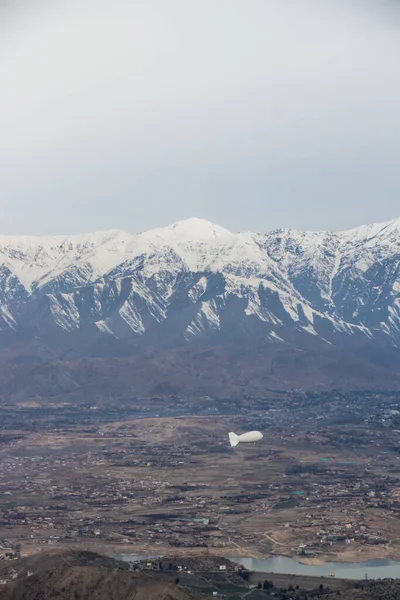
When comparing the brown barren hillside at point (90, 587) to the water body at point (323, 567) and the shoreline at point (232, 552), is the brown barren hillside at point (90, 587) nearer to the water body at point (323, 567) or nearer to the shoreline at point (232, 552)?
the water body at point (323, 567)

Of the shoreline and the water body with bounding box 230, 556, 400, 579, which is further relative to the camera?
the shoreline

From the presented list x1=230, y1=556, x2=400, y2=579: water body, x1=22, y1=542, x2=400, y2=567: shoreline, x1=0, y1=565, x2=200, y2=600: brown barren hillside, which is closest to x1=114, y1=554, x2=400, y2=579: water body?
x1=230, y1=556, x2=400, y2=579: water body

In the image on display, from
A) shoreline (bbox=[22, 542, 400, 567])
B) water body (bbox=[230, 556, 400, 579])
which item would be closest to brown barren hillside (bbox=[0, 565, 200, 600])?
water body (bbox=[230, 556, 400, 579])

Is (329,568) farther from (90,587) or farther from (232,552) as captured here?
(90,587)

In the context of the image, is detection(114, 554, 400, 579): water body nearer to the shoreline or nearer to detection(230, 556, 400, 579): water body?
detection(230, 556, 400, 579): water body

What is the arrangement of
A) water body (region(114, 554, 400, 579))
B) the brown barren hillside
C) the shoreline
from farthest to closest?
the shoreline → water body (region(114, 554, 400, 579)) → the brown barren hillside

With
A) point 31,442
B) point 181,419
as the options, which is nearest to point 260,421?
point 181,419

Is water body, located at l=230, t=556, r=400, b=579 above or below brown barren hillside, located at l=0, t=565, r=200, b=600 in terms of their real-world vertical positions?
below

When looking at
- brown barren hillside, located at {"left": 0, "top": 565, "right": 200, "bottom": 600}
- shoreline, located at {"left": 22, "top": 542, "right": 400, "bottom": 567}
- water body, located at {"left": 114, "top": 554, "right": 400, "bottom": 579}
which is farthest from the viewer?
shoreline, located at {"left": 22, "top": 542, "right": 400, "bottom": 567}

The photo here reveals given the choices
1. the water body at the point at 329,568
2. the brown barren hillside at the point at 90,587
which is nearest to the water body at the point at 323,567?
the water body at the point at 329,568

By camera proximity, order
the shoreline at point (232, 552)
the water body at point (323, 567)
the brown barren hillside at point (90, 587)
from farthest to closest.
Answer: the shoreline at point (232, 552)
the water body at point (323, 567)
the brown barren hillside at point (90, 587)
